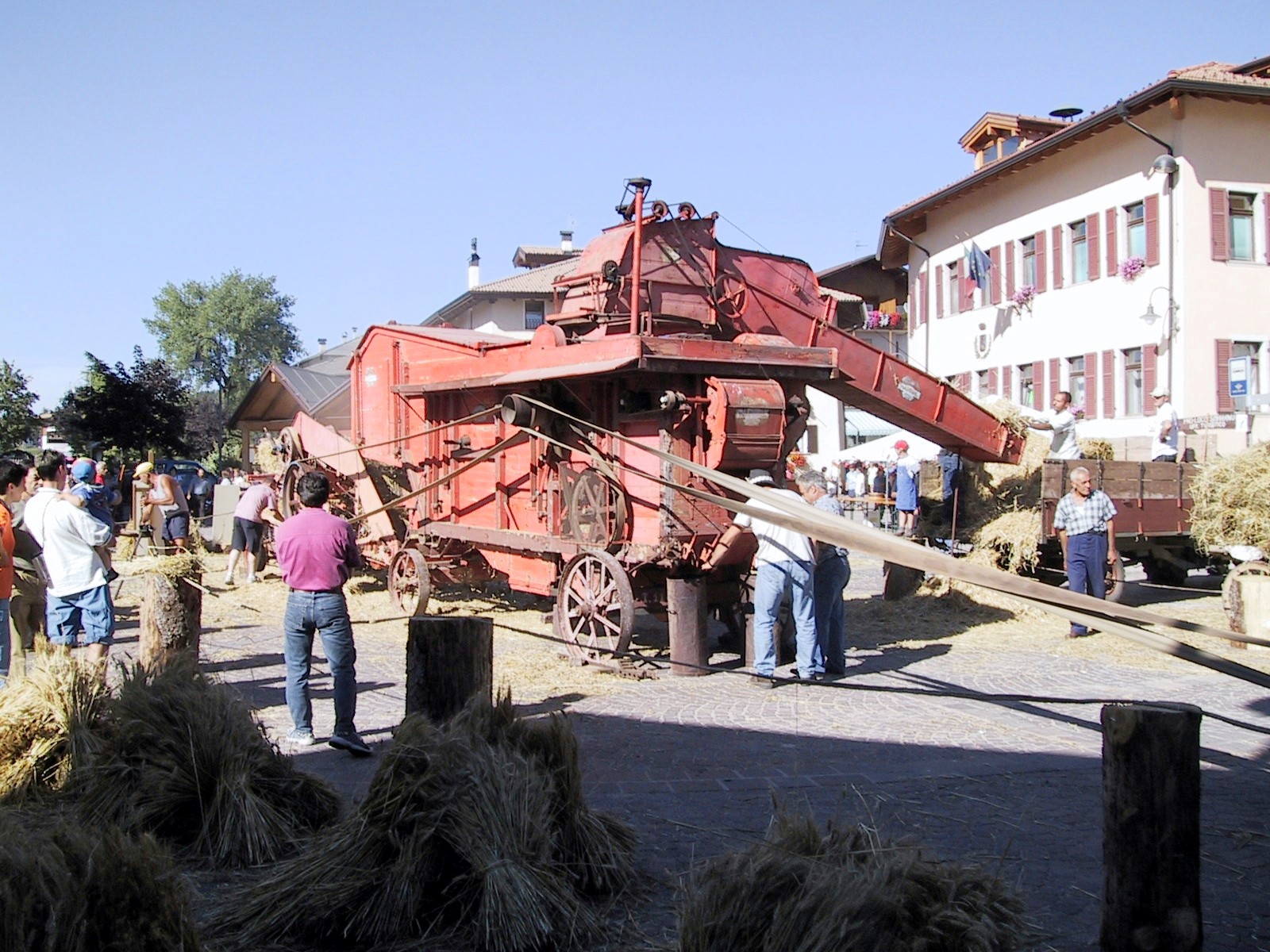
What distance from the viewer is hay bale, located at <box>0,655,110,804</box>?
501cm

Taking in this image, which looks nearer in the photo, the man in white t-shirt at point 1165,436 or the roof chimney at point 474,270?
the man in white t-shirt at point 1165,436

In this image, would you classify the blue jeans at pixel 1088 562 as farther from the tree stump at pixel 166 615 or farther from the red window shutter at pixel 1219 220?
the red window shutter at pixel 1219 220

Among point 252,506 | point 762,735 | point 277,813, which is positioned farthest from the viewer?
point 252,506

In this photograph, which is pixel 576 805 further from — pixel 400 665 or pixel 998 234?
pixel 998 234

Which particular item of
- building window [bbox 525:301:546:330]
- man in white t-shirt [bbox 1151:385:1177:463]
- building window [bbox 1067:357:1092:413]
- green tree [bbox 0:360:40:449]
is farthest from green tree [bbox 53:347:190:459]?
man in white t-shirt [bbox 1151:385:1177:463]

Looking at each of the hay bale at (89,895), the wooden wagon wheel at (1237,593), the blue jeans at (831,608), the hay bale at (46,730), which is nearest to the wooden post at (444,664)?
the hay bale at (46,730)

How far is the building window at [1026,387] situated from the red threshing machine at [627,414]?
54.2 ft

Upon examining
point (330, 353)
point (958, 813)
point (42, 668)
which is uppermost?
point (330, 353)

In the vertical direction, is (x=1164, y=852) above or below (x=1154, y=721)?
below

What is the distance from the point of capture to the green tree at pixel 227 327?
295 ft

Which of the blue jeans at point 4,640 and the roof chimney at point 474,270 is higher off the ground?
the roof chimney at point 474,270

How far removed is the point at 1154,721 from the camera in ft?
11.2

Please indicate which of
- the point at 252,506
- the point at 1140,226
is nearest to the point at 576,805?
the point at 252,506

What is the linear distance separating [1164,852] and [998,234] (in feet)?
89.8
